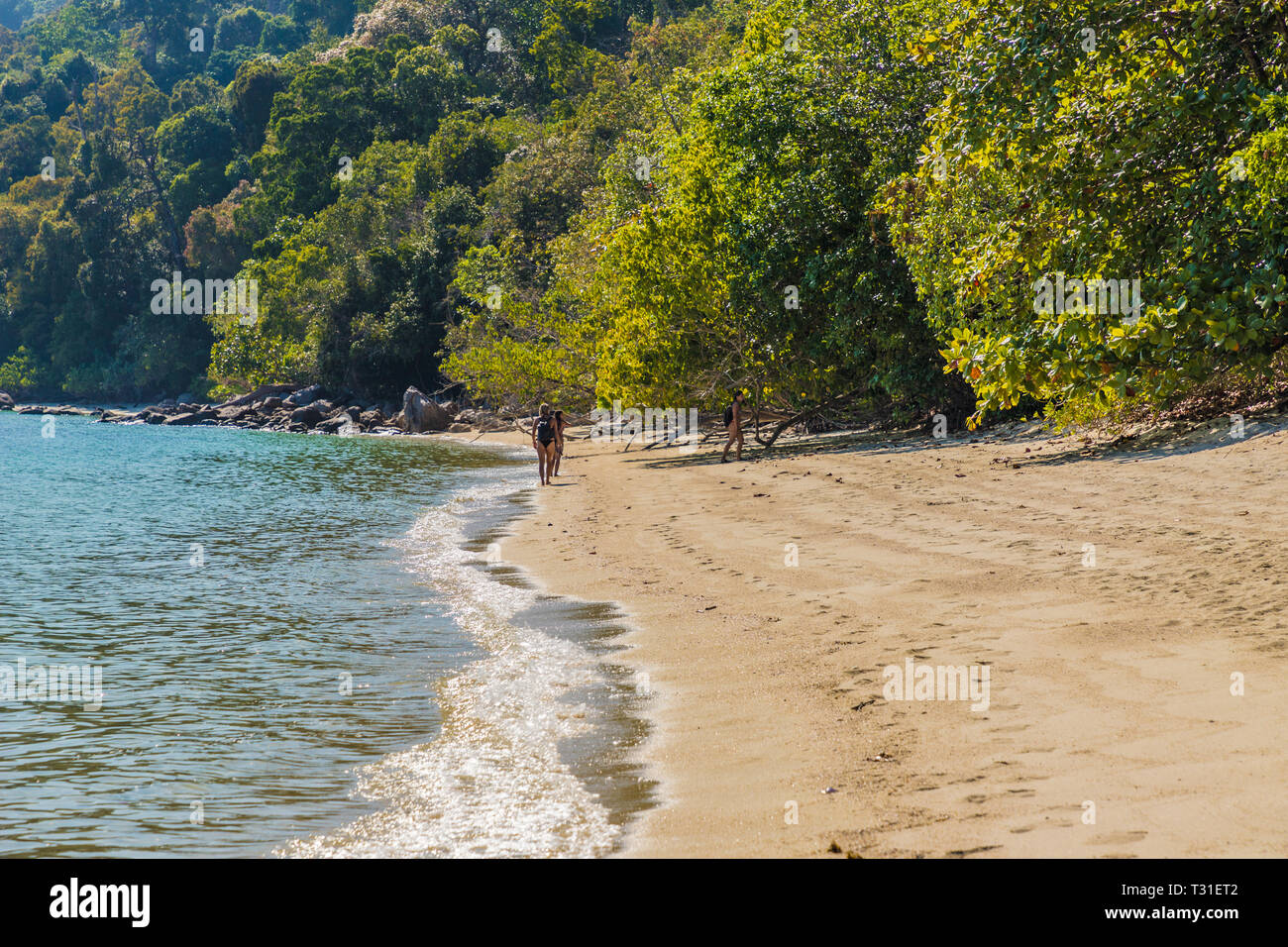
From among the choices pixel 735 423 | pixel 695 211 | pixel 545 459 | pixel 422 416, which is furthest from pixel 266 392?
pixel 735 423

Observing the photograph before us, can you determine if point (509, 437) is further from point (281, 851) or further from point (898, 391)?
point (281, 851)

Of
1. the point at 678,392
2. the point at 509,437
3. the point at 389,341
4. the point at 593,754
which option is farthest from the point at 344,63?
the point at 593,754

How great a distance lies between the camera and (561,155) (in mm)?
55156

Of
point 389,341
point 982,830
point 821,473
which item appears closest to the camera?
point 982,830

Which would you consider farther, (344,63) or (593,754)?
(344,63)

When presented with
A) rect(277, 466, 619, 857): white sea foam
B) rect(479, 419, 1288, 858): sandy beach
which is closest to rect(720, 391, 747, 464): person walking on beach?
rect(479, 419, 1288, 858): sandy beach

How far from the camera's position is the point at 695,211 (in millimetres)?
28125

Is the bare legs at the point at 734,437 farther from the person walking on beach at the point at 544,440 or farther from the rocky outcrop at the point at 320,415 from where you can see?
the rocky outcrop at the point at 320,415

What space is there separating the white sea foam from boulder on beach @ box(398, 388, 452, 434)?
143 feet

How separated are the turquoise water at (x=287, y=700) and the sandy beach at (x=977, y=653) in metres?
0.94

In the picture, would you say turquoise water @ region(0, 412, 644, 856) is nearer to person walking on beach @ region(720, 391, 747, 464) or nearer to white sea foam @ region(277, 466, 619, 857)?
white sea foam @ region(277, 466, 619, 857)

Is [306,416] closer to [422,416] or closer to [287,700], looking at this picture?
[422,416]

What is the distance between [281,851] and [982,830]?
3.48 m

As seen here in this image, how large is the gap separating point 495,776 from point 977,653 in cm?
361
